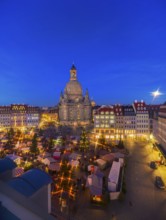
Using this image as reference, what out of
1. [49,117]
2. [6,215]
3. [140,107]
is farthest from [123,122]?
[6,215]

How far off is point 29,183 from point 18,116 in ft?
235

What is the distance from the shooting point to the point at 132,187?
69.8 feet

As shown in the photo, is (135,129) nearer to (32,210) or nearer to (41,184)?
(41,184)

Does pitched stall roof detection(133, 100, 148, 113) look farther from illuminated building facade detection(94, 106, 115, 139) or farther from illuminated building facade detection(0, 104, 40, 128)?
illuminated building facade detection(0, 104, 40, 128)

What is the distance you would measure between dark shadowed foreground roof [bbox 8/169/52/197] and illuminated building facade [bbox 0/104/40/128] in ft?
230

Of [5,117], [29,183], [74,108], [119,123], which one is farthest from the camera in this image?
[74,108]

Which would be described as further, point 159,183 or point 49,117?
point 49,117

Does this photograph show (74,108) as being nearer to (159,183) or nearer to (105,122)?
(105,122)

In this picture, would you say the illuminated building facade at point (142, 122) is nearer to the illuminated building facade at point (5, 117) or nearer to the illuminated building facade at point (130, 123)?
the illuminated building facade at point (130, 123)

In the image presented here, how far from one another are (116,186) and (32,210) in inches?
737

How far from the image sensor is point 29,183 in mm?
6551

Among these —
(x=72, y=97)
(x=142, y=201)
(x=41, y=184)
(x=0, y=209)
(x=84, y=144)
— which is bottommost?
(x=142, y=201)

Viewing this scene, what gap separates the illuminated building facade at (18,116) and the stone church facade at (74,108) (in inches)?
561

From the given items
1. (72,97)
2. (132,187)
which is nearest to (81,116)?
(72,97)
